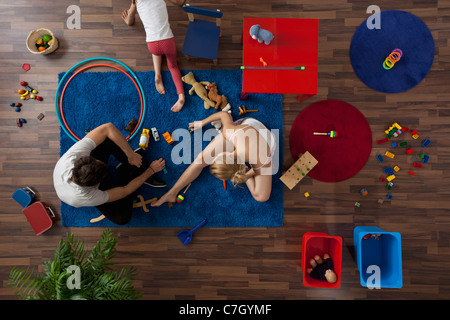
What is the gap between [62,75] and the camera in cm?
252

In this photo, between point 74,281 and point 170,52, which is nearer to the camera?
point 74,281

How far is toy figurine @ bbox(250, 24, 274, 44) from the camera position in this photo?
6.52 ft

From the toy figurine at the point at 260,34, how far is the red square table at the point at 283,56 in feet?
0.21

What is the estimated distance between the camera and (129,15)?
7.84 feet

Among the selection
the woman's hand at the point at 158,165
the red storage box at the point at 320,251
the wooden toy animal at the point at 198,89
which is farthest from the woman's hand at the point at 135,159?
the red storage box at the point at 320,251

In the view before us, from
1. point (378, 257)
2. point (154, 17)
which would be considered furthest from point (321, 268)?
point (154, 17)

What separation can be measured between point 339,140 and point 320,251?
102cm

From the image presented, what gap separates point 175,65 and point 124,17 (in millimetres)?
690

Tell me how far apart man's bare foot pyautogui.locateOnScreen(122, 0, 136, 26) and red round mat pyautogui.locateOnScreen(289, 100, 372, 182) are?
1.80 m

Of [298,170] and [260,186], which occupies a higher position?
[298,170]

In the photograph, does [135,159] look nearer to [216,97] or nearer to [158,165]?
[158,165]

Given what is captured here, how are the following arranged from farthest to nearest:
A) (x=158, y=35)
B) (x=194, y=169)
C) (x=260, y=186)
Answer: (x=194, y=169)
(x=260, y=186)
(x=158, y=35)

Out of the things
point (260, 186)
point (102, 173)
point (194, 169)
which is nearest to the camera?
point (102, 173)

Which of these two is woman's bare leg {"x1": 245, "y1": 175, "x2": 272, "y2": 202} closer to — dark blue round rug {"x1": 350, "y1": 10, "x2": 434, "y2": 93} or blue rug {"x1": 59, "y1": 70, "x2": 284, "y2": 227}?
blue rug {"x1": 59, "y1": 70, "x2": 284, "y2": 227}
